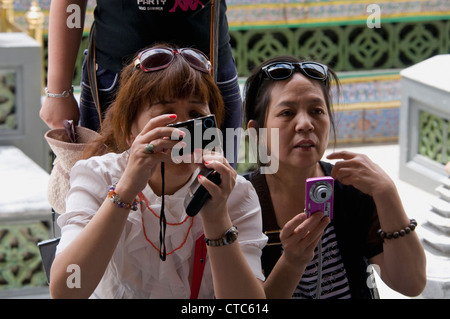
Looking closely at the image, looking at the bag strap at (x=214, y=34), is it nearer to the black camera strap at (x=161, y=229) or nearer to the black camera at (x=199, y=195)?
the black camera strap at (x=161, y=229)

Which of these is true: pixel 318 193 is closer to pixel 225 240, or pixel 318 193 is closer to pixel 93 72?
pixel 225 240

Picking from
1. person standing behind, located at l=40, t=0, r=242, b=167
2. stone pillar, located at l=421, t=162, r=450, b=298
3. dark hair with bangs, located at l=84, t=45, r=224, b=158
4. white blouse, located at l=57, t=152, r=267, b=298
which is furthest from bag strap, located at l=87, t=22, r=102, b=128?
stone pillar, located at l=421, t=162, r=450, b=298

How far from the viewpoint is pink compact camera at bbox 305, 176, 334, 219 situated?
1.75 m

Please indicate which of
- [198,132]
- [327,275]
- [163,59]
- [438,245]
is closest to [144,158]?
[198,132]

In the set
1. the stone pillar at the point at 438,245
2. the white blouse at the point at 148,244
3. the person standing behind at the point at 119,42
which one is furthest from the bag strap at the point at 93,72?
the stone pillar at the point at 438,245

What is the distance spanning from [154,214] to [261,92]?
52 cm

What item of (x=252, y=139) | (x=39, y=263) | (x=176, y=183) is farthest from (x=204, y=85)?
(x=39, y=263)

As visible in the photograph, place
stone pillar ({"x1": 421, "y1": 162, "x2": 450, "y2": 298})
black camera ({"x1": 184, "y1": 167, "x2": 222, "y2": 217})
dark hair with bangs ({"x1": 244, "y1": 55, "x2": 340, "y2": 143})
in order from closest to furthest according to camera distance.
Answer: black camera ({"x1": 184, "y1": 167, "x2": 222, "y2": 217}) < dark hair with bangs ({"x1": 244, "y1": 55, "x2": 340, "y2": 143}) < stone pillar ({"x1": 421, "y1": 162, "x2": 450, "y2": 298})

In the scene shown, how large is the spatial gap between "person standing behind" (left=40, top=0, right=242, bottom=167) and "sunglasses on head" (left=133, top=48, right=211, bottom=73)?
0.95ft

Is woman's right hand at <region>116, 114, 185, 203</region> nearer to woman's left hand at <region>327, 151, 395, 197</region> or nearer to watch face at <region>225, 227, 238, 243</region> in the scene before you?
watch face at <region>225, 227, 238, 243</region>

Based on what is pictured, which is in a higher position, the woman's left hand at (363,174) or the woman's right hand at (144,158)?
the woman's right hand at (144,158)

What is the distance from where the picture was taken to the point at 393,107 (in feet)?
20.9

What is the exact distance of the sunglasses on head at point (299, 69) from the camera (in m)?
2.16

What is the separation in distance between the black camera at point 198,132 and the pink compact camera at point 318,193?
220 mm
